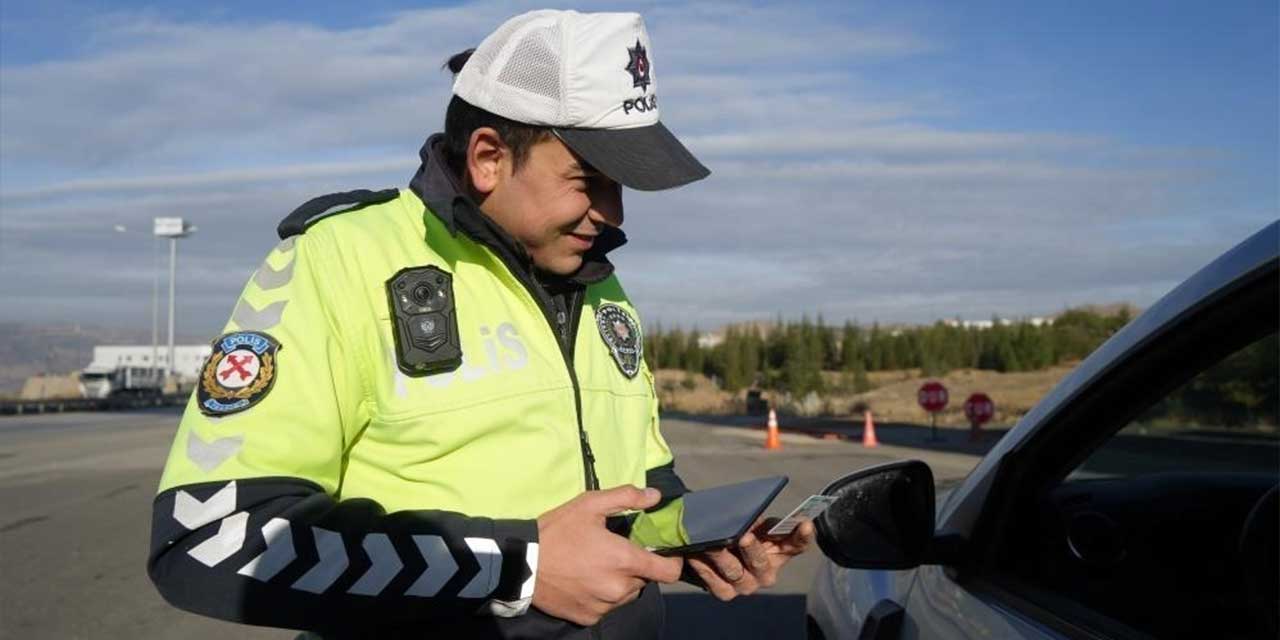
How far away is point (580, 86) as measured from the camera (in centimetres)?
194

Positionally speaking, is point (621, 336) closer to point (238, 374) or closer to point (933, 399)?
point (238, 374)

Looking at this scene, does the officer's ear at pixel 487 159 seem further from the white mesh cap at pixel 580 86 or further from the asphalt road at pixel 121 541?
the asphalt road at pixel 121 541

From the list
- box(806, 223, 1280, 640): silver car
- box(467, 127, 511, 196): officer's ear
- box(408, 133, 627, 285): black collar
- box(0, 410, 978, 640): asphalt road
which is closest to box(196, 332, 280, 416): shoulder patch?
box(408, 133, 627, 285): black collar

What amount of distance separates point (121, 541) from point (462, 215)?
8.36 m

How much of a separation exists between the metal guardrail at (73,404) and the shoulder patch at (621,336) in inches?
1478

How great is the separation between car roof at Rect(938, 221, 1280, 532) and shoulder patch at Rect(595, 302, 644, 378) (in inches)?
27.9

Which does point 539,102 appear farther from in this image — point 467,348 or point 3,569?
point 3,569

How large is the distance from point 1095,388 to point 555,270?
91 cm

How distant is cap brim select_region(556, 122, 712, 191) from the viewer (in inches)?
76.8

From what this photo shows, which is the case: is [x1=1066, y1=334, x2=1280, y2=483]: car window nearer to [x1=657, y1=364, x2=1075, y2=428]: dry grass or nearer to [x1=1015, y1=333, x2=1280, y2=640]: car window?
[x1=1015, y1=333, x2=1280, y2=640]: car window

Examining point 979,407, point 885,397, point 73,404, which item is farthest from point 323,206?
point 73,404

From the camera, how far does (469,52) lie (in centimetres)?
217

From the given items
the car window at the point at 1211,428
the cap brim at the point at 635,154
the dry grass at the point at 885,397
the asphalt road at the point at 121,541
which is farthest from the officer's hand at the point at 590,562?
the dry grass at the point at 885,397

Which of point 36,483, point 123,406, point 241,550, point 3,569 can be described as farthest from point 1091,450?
point 123,406
